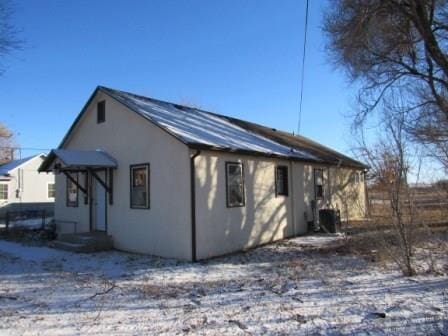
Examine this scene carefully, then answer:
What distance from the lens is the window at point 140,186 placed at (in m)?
11.2

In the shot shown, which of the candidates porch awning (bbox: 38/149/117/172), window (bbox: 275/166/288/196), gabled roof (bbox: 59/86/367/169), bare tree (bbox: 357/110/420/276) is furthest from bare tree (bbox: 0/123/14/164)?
bare tree (bbox: 357/110/420/276)

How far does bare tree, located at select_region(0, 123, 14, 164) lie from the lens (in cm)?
4881

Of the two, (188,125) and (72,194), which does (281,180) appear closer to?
(188,125)

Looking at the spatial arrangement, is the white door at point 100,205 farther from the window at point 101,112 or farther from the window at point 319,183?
the window at point 319,183

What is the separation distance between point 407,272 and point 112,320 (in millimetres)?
5294

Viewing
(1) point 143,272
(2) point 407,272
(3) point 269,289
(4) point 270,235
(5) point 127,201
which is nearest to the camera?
(3) point 269,289

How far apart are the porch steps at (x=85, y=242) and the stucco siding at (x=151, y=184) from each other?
0.31 metres

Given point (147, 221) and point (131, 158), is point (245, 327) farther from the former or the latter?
point (131, 158)

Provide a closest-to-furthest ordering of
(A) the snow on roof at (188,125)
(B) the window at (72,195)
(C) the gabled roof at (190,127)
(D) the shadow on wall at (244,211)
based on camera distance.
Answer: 1. (D) the shadow on wall at (244,211)
2. (C) the gabled roof at (190,127)
3. (A) the snow on roof at (188,125)
4. (B) the window at (72,195)

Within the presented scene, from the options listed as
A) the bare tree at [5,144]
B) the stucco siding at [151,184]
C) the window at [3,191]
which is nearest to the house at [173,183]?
the stucco siding at [151,184]

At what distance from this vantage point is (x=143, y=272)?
8.57 metres


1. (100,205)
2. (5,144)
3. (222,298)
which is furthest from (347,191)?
(5,144)

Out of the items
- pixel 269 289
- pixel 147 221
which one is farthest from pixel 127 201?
pixel 269 289

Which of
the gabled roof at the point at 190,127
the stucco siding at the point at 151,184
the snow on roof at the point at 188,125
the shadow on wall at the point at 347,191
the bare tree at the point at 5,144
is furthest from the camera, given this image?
the bare tree at the point at 5,144
